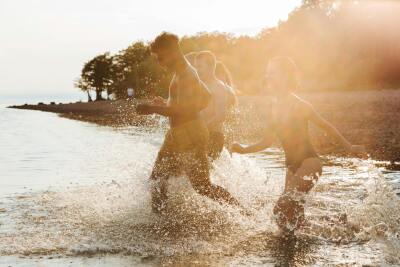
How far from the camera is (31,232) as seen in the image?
22.5 feet

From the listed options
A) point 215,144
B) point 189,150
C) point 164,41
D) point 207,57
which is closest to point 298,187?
point 189,150

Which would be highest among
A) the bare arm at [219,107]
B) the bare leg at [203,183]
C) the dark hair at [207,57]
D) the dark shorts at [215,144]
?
the dark hair at [207,57]

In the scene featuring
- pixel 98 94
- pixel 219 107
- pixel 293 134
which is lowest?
pixel 293 134

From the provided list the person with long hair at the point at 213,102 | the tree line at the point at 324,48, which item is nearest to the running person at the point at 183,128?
the person with long hair at the point at 213,102

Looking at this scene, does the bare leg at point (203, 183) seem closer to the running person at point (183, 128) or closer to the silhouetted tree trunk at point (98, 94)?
the running person at point (183, 128)

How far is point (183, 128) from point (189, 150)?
292 millimetres

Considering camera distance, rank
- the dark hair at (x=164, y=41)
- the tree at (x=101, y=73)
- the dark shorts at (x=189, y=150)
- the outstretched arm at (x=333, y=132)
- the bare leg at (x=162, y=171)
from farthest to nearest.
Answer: the tree at (x=101, y=73), the bare leg at (x=162, y=171), the dark shorts at (x=189, y=150), the dark hair at (x=164, y=41), the outstretched arm at (x=333, y=132)

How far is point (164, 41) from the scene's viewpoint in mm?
6332

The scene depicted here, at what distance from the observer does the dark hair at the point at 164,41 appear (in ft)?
20.7

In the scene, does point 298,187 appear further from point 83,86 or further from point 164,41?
point 83,86

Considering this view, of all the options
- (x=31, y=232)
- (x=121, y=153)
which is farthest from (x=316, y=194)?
(x=121, y=153)

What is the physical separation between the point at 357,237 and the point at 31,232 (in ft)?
13.0

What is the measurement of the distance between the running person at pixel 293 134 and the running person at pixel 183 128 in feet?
2.81

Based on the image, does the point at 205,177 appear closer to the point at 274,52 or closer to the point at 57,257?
the point at 57,257
